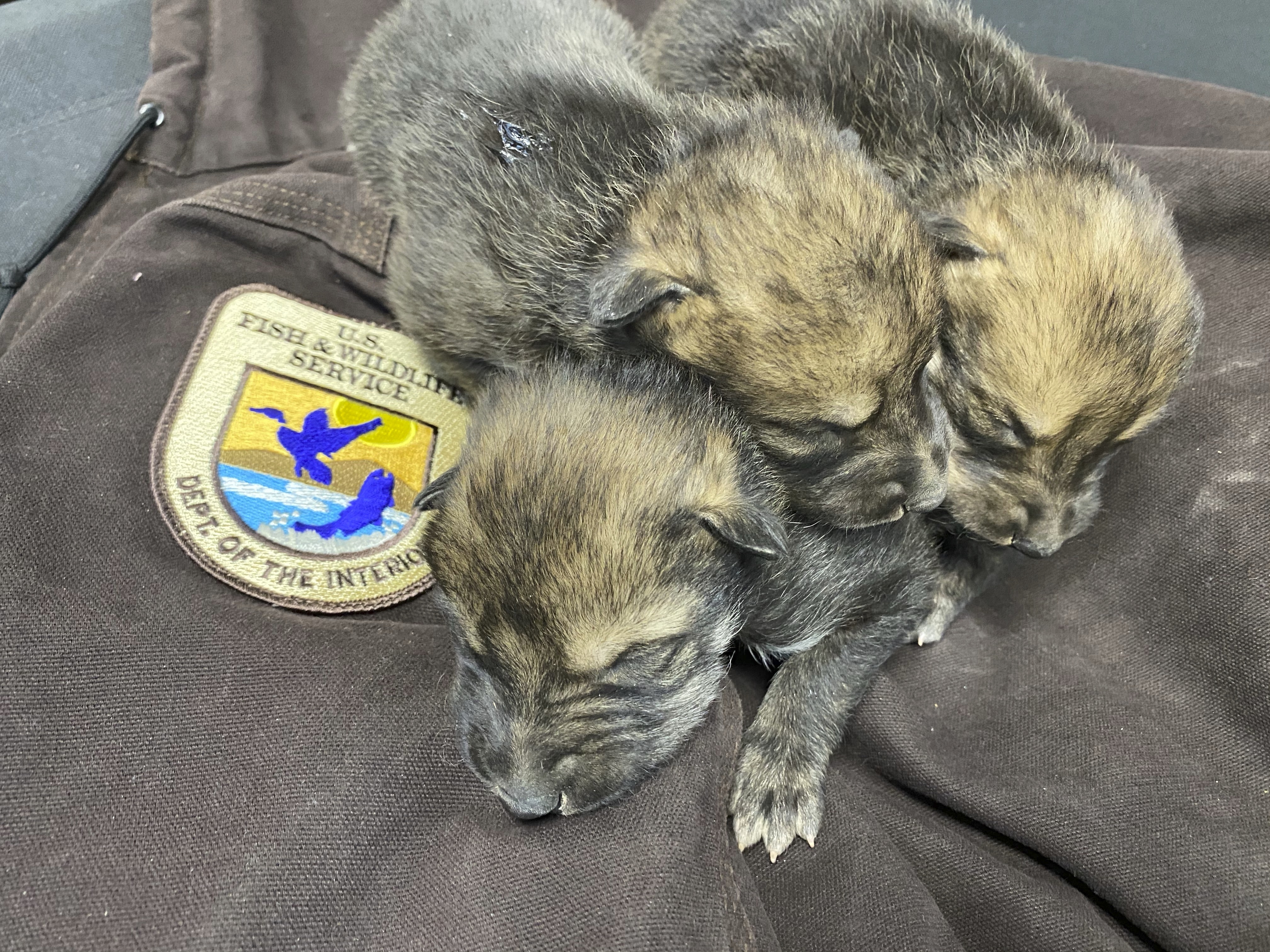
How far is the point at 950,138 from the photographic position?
244 cm

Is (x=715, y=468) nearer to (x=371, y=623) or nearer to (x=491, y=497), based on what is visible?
(x=491, y=497)

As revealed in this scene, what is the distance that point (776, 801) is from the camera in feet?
6.48

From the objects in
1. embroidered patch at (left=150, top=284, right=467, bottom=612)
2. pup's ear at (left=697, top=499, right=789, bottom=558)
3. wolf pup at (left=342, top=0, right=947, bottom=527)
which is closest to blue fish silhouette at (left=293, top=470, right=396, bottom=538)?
embroidered patch at (left=150, top=284, right=467, bottom=612)

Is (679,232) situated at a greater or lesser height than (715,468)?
greater

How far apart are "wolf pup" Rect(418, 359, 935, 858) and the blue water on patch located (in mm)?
450

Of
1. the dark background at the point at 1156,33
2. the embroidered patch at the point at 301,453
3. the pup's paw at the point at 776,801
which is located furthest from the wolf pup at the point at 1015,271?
the embroidered patch at the point at 301,453

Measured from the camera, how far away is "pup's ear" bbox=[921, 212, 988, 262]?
2020 millimetres

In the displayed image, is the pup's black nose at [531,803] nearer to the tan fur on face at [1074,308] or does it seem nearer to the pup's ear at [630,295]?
the pup's ear at [630,295]

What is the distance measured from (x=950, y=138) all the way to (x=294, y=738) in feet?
7.54

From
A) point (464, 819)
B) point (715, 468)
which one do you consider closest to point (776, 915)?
point (464, 819)

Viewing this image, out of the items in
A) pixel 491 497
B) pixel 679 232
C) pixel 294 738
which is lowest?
pixel 294 738

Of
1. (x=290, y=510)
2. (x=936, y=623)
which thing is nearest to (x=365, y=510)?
(x=290, y=510)

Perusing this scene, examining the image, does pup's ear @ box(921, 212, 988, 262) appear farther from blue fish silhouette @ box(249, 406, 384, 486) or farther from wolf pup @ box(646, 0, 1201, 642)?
blue fish silhouette @ box(249, 406, 384, 486)

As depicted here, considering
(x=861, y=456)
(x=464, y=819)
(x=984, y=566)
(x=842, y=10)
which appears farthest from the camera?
(x=842, y=10)
